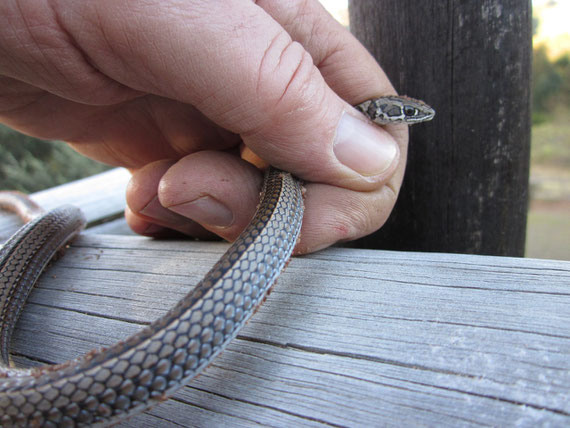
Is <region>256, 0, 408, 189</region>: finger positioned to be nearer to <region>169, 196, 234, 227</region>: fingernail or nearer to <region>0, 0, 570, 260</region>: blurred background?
<region>169, 196, 234, 227</region>: fingernail

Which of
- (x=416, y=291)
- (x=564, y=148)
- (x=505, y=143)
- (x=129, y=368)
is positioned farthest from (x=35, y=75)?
(x=564, y=148)

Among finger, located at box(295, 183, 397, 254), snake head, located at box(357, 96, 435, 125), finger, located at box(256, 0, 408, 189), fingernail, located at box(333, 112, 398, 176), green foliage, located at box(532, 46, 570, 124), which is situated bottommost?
finger, located at box(295, 183, 397, 254)

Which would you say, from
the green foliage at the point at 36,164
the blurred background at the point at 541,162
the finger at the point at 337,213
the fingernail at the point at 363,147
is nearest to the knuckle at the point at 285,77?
the fingernail at the point at 363,147

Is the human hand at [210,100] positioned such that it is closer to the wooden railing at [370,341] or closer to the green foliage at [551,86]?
the wooden railing at [370,341]

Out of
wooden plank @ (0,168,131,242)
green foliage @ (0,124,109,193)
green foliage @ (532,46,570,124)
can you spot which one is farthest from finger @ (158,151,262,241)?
green foliage @ (532,46,570,124)

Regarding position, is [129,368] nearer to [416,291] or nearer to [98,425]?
[98,425]

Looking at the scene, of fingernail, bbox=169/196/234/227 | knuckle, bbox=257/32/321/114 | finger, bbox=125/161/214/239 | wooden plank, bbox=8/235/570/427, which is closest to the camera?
wooden plank, bbox=8/235/570/427

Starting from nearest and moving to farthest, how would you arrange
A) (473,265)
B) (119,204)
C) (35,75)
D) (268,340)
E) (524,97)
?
(268,340) < (473,265) < (35,75) < (524,97) < (119,204)
